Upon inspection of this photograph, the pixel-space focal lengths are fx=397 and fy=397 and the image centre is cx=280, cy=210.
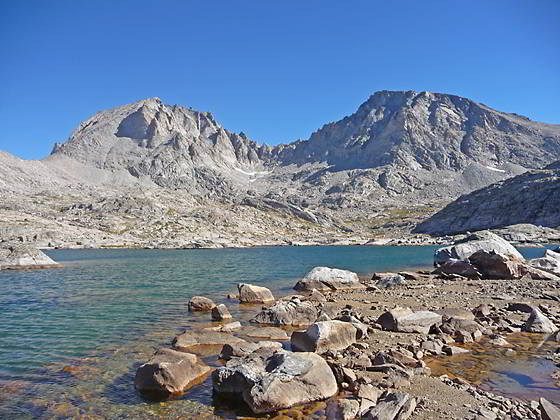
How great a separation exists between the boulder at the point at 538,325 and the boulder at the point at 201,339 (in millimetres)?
13964

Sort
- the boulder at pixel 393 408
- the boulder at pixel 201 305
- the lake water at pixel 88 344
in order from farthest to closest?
the boulder at pixel 201 305
the lake water at pixel 88 344
the boulder at pixel 393 408

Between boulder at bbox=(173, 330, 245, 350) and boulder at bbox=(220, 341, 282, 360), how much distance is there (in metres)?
1.54

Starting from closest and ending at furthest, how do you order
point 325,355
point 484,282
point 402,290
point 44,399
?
point 44,399, point 325,355, point 402,290, point 484,282

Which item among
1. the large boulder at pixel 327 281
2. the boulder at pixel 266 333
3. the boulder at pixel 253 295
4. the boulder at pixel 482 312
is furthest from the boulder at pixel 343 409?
the large boulder at pixel 327 281

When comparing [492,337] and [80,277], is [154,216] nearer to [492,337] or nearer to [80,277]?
[80,277]

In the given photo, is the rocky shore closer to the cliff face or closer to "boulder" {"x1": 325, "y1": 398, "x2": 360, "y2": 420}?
"boulder" {"x1": 325, "y1": 398, "x2": 360, "y2": 420}

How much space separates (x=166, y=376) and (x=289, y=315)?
11.0m

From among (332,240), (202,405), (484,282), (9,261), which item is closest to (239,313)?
(202,405)

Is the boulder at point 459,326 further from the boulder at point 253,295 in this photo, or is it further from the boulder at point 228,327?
the boulder at point 253,295

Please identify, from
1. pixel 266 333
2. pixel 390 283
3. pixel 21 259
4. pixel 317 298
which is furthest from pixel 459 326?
pixel 21 259

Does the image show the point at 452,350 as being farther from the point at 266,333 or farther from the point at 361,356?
the point at 266,333

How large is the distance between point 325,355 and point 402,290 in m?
21.4

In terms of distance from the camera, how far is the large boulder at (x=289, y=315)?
2319 centimetres

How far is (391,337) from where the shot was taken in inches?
725
